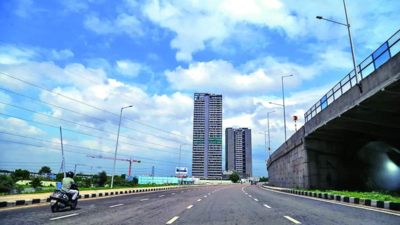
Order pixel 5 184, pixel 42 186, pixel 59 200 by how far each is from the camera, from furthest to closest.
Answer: pixel 42 186, pixel 5 184, pixel 59 200

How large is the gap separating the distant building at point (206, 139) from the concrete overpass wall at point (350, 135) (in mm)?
142573

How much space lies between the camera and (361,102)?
1586 cm

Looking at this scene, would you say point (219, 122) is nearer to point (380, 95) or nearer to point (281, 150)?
point (281, 150)

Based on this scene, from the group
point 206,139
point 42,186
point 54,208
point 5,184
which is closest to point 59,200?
point 54,208

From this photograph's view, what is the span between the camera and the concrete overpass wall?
14664 millimetres

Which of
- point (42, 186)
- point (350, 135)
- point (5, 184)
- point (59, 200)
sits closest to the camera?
point (59, 200)

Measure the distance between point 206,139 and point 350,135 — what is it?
153510 mm

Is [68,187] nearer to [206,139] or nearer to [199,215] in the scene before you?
[199,215]

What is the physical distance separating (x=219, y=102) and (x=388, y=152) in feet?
557

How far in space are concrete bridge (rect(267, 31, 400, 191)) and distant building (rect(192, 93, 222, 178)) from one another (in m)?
144

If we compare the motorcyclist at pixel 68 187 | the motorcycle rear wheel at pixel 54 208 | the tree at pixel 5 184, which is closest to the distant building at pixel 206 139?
the tree at pixel 5 184

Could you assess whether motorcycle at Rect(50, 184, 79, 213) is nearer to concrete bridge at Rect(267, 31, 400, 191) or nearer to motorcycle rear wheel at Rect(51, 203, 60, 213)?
motorcycle rear wheel at Rect(51, 203, 60, 213)

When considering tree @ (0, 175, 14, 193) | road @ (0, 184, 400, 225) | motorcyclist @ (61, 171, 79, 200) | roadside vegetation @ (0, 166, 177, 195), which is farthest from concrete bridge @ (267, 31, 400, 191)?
tree @ (0, 175, 14, 193)

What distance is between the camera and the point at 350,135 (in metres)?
24.7
